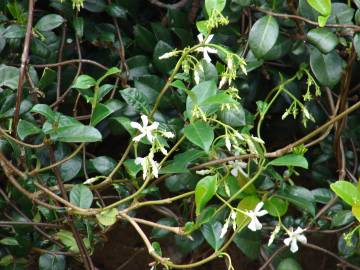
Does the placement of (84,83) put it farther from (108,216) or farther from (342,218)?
(342,218)

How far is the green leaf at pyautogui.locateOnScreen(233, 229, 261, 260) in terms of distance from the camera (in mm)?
1193

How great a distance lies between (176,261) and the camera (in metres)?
1.37

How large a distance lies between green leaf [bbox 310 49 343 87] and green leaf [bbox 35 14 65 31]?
0.48m

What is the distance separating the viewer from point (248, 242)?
120 cm

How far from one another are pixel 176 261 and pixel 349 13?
2.02 ft

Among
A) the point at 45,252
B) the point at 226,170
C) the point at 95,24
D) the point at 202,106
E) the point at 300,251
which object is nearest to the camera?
the point at 202,106

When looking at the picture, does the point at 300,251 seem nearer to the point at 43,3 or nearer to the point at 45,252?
the point at 45,252

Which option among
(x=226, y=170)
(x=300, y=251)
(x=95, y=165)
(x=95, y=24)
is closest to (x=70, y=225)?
(x=95, y=165)

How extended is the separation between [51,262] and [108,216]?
0.81 feet

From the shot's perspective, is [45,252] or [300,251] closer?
[45,252]

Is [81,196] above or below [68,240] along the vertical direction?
above

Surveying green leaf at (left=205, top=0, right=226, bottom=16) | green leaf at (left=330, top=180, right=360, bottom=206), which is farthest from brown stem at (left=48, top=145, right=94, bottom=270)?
green leaf at (left=330, top=180, right=360, bottom=206)

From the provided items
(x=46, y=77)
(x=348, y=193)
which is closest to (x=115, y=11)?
(x=46, y=77)

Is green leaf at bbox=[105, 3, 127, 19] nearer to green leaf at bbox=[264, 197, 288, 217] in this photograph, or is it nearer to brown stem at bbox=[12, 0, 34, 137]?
brown stem at bbox=[12, 0, 34, 137]
